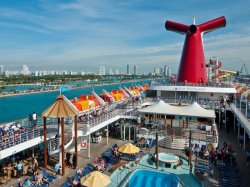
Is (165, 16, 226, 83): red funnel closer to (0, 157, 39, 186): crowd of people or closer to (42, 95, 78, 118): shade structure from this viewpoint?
(42, 95, 78, 118): shade structure

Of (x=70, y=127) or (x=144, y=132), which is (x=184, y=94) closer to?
(x=144, y=132)

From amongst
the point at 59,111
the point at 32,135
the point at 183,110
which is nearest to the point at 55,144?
the point at 32,135

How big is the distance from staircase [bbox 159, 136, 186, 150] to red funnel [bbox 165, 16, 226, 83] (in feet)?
28.7

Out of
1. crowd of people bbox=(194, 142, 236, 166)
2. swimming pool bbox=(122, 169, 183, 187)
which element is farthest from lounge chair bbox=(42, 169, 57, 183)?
crowd of people bbox=(194, 142, 236, 166)

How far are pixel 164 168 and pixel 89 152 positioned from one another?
4.35 meters

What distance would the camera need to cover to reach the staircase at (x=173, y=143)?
53.4 ft

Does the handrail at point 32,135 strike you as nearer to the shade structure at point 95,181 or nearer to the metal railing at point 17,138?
the metal railing at point 17,138

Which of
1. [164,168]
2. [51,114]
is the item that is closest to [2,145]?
[51,114]

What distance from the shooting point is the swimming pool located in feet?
39.2

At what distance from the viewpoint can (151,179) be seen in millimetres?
12570

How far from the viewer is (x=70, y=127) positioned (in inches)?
585

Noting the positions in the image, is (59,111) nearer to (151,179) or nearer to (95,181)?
(95,181)

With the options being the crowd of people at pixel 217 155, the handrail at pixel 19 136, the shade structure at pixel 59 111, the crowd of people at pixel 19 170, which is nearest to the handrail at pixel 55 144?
the handrail at pixel 19 136

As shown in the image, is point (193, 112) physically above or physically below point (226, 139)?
above
